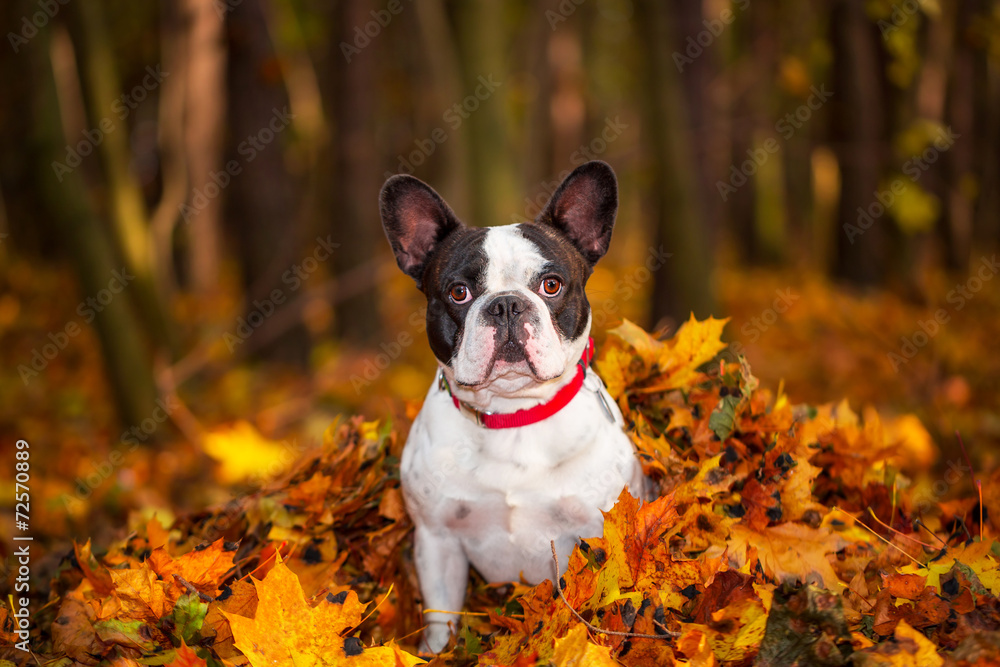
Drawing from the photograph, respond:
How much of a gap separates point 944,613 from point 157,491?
16.0 feet

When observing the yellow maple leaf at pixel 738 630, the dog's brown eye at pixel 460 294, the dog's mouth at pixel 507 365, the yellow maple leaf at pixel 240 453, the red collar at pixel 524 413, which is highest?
the dog's brown eye at pixel 460 294

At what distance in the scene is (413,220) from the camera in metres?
3.22

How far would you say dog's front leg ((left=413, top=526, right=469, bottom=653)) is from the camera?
2.86 m

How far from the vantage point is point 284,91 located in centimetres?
792

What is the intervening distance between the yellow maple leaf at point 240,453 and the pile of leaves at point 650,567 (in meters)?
2.38

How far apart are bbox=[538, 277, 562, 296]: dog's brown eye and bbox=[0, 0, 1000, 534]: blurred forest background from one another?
72 centimetres

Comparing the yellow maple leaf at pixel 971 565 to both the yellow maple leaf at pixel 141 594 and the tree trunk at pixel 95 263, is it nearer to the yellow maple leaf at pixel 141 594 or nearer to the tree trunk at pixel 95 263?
the yellow maple leaf at pixel 141 594

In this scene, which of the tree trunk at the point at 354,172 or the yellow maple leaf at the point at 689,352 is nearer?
the yellow maple leaf at the point at 689,352

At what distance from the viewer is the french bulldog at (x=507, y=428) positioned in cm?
270

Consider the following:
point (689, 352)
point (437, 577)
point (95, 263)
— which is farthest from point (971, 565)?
point (95, 263)

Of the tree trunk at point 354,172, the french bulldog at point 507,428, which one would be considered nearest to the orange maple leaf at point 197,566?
the french bulldog at point 507,428

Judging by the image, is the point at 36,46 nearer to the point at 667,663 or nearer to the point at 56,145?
the point at 56,145

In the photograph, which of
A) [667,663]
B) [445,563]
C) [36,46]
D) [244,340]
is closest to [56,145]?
[36,46]

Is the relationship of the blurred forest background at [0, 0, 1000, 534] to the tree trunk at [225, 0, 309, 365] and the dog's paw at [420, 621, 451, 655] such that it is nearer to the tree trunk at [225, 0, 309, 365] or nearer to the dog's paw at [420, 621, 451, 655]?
the tree trunk at [225, 0, 309, 365]
